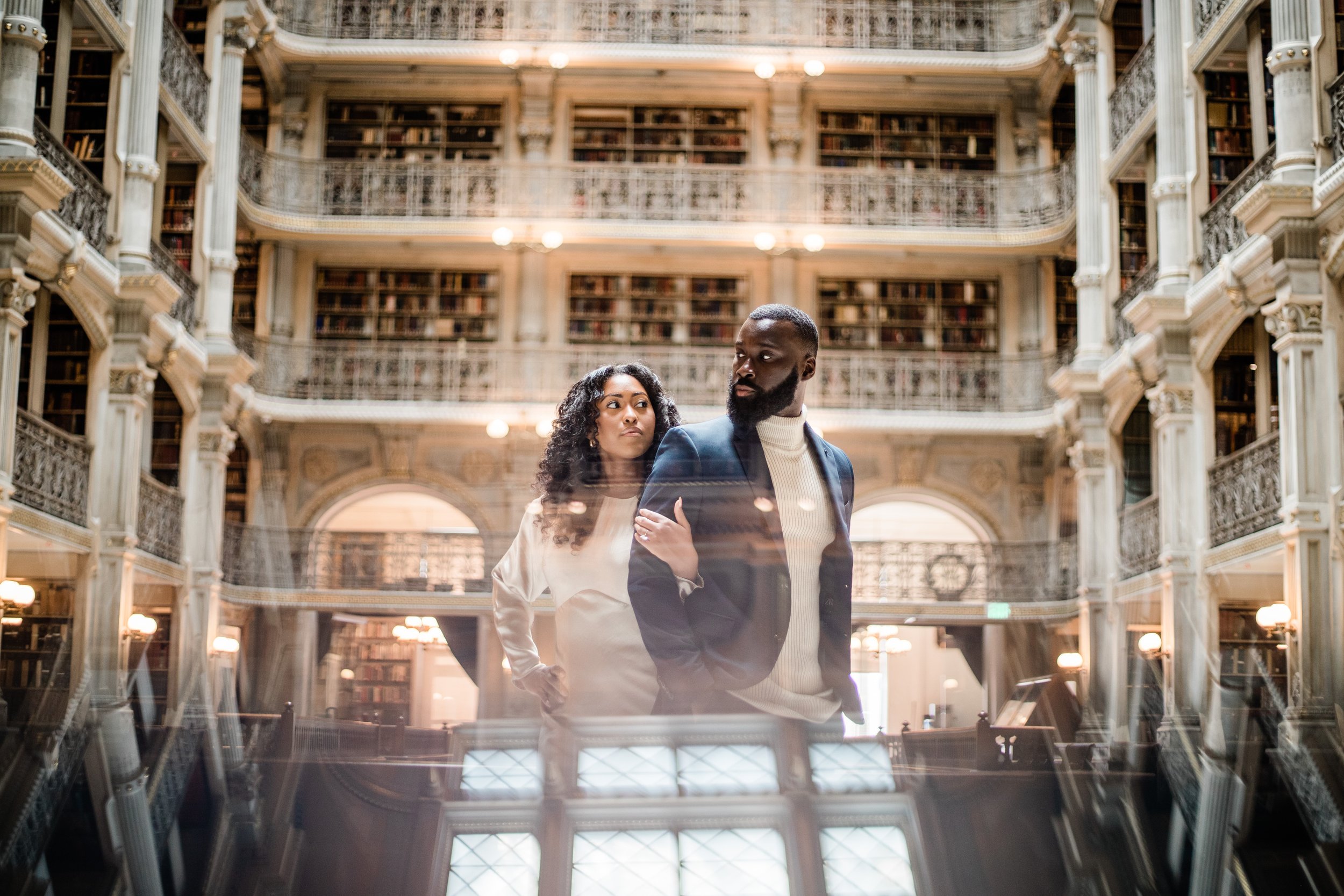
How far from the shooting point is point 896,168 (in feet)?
42.1

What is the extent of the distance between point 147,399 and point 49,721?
28.1 ft

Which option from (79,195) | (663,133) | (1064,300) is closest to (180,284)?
(79,195)

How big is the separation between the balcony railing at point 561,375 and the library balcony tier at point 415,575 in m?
2.10

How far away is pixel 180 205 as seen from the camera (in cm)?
1092

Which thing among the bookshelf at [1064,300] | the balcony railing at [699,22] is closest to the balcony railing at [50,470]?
the balcony railing at [699,22]

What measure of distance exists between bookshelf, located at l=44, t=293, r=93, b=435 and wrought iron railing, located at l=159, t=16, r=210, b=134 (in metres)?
1.83

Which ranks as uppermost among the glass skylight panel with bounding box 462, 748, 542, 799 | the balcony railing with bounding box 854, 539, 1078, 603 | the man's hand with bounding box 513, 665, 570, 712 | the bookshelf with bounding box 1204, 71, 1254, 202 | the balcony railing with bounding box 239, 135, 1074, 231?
the balcony railing with bounding box 239, 135, 1074, 231

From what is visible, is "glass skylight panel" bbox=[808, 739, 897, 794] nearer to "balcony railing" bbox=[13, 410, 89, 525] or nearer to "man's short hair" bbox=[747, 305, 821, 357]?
"man's short hair" bbox=[747, 305, 821, 357]

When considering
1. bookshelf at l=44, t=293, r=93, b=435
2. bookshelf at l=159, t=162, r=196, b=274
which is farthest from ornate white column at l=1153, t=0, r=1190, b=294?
bookshelf at l=159, t=162, r=196, b=274

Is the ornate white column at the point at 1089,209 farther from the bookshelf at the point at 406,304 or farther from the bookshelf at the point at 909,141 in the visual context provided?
the bookshelf at the point at 406,304

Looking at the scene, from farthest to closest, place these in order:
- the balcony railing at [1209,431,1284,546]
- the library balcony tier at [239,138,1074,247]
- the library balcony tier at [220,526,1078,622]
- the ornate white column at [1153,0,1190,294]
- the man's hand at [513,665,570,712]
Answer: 1. the library balcony tier at [239,138,1074,247]
2. the ornate white column at [1153,0,1190,294]
3. the balcony railing at [1209,431,1284,546]
4. the library balcony tier at [220,526,1078,622]
5. the man's hand at [513,665,570,712]

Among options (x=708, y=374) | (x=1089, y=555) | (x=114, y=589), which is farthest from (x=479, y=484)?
(x=1089, y=555)

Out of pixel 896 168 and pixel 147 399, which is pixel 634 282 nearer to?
pixel 896 168

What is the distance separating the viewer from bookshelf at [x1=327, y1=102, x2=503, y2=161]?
12719 millimetres
